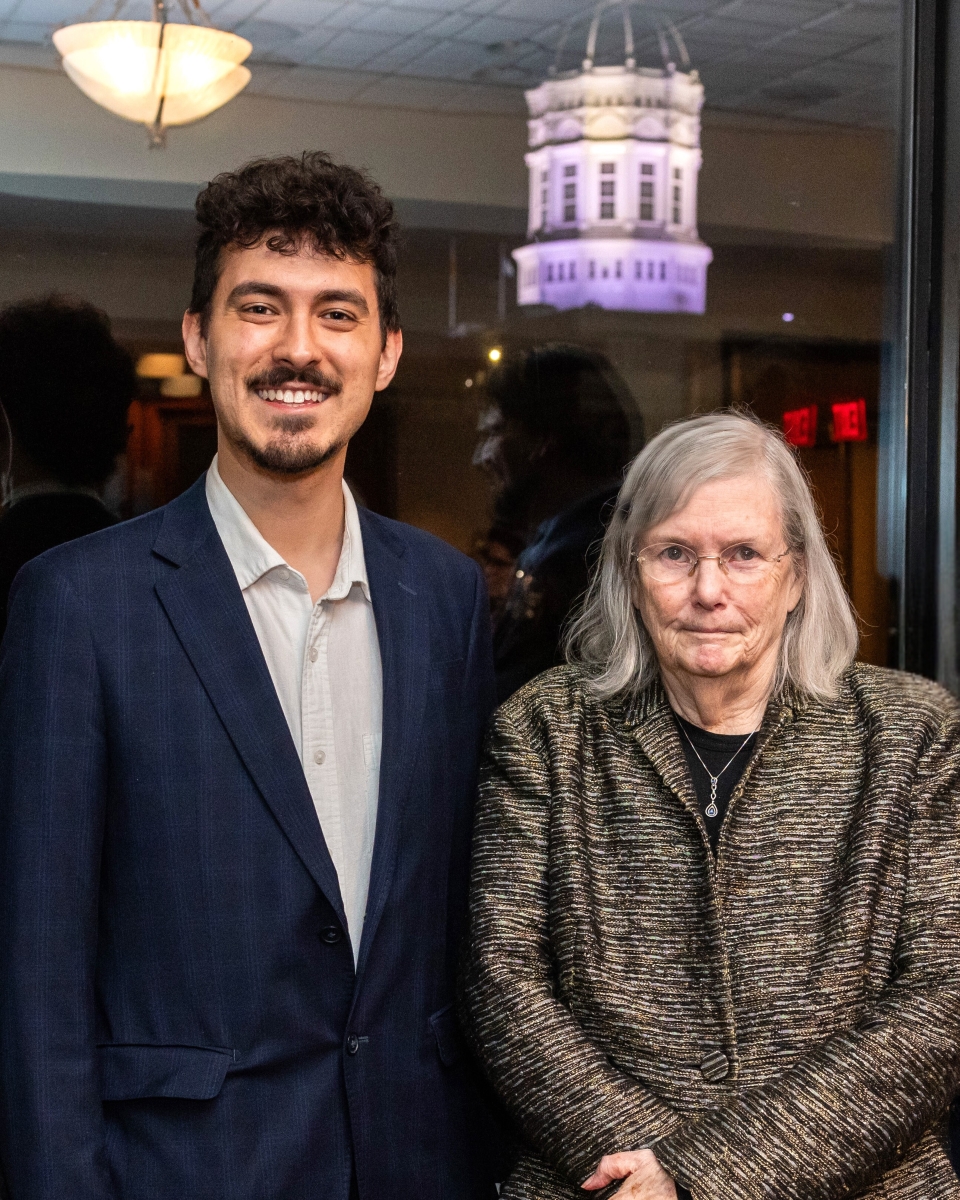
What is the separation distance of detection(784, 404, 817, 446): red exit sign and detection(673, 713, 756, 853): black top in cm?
113

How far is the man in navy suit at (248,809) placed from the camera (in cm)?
186

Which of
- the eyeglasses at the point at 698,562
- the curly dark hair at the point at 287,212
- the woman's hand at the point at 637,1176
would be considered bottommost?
the woman's hand at the point at 637,1176

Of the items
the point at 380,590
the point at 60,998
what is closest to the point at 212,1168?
the point at 60,998

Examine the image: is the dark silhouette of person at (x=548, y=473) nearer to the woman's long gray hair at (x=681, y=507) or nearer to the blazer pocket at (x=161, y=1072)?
the woman's long gray hair at (x=681, y=507)

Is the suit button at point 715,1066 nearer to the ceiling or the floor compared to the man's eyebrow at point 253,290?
nearer to the floor

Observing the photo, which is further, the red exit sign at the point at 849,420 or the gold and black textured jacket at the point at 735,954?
the red exit sign at the point at 849,420

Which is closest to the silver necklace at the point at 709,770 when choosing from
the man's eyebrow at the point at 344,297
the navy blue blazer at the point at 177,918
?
the navy blue blazer at the point at 177,918

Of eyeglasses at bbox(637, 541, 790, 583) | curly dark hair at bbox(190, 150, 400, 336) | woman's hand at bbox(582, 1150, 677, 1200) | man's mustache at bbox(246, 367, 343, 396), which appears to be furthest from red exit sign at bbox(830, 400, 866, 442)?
woman's hand at bbox(582, 1150, 677, 1200)

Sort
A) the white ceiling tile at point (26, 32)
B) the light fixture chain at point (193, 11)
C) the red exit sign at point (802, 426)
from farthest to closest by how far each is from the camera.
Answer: the red exit sign at point (802, 426)
the light fixture chain at point (193, 11)
the white ceiling tile at point (26, 32)

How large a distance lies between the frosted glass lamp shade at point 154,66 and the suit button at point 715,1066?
6.13 ft

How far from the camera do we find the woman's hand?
1915 mm

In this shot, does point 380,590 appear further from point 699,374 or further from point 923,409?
point 923,409

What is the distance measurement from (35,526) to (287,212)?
846 millimetres

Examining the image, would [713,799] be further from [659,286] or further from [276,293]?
[659,286]
